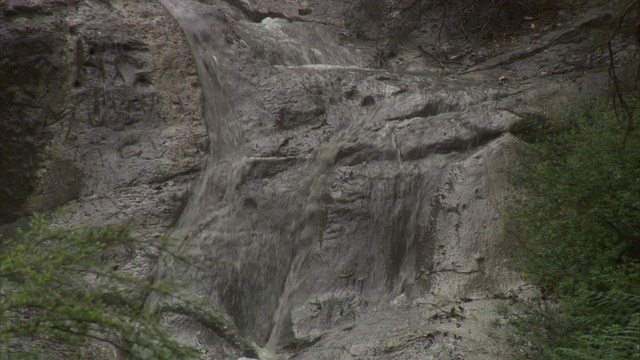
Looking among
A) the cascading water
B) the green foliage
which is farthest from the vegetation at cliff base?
the green foliage

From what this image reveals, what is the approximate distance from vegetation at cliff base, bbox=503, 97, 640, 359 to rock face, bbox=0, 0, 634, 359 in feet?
1.64

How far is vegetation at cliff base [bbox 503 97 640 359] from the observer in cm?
586

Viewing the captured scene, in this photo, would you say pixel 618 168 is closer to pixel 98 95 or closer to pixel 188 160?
pixel 188 160

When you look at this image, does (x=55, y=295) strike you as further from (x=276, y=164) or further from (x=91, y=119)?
(x=91, y=119)

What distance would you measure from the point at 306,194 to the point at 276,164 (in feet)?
1.90

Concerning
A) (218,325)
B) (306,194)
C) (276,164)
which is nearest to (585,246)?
(306,194)

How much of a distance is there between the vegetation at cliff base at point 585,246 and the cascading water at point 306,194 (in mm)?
924

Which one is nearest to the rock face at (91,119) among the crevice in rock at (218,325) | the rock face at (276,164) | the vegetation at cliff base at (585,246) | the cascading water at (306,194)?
the rock face at (276,164)

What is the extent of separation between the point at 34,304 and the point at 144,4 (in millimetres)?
6656

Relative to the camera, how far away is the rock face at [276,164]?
7.81m

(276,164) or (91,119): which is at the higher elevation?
(91,119)

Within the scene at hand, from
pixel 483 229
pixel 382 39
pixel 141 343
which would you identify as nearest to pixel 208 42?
pixel 382 39

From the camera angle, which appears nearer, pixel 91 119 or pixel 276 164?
pixel 276 164

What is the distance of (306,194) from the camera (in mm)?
8758
